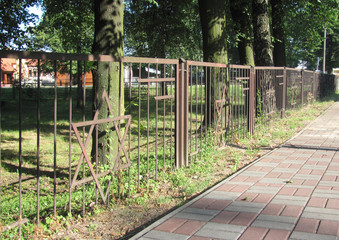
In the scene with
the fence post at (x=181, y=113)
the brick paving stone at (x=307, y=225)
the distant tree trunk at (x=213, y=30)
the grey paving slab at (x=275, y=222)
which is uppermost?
the distant tree trunk at (x=213, y=30)

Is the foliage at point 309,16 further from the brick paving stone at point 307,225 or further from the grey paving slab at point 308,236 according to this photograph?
the grey paving slab at point 308,236

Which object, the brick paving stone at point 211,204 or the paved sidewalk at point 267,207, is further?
the brick paving stone at point 211,204

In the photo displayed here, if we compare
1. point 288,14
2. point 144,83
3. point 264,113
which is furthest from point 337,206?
point 288,14

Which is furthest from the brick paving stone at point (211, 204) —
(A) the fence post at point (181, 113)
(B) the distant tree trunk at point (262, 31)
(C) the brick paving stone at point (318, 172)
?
(B) the distant tree trunk at point (262, 31)

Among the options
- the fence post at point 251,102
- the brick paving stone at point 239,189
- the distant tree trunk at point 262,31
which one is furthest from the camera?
the distant tree trunk at point 262,31

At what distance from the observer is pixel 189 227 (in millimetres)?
3861

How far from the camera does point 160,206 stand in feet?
15.7

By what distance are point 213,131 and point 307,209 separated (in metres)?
3.91

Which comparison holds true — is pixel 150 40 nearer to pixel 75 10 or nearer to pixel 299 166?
pixel 75 10

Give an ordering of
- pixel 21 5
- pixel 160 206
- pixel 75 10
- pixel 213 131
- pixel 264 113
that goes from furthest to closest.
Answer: pixel 75 10 → pixel 21 5 → pixel 264 113 → pixel 213 131 → pixel 160 206

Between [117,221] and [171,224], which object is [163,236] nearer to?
[171,224]

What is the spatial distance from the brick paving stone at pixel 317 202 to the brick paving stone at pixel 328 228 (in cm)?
58

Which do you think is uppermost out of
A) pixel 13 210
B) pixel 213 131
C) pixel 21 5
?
pixel 21 5

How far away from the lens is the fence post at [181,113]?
20.9 ft
